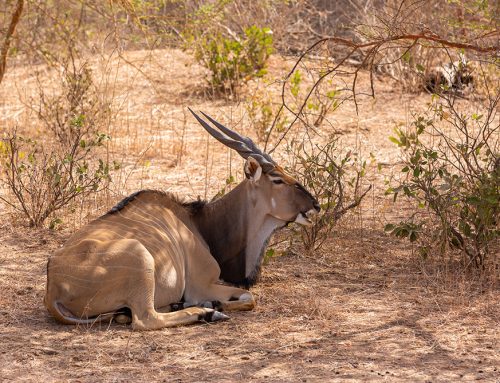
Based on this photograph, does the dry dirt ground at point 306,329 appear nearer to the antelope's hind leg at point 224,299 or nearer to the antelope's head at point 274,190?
the antelope's hind leg at point 224,299

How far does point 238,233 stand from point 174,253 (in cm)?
54

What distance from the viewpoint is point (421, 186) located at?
219 inches

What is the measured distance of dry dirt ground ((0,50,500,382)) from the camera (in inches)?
159

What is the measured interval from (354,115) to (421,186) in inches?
177

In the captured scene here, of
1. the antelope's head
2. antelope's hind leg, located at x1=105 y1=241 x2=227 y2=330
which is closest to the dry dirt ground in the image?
antelope's hind leg, located at x1=105 y1=241 x2=227 y2=330

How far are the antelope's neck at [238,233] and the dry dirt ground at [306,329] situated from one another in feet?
0.56

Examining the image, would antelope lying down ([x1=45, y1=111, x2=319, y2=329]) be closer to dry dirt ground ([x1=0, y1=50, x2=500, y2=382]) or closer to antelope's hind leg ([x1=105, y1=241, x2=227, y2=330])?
antelope's hind leg ([x1=105, y1=241, x2=227, y2=330])

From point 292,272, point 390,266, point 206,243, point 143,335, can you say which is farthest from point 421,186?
point 143,335

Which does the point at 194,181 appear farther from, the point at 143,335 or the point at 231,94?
the point at 143,335

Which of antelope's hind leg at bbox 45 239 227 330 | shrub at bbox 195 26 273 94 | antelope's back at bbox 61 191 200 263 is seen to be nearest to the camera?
antelope's hind leg at bbox 45 239 227 330

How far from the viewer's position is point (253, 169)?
17.6 feet

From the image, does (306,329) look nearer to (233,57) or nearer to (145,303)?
(145,303)

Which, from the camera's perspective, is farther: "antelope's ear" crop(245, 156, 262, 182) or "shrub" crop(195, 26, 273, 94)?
"shrub" crop(195, 26, 273, 94)

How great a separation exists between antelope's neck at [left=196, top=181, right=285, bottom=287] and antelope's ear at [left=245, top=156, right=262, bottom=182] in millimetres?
119
